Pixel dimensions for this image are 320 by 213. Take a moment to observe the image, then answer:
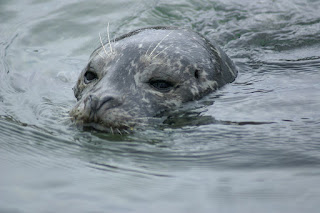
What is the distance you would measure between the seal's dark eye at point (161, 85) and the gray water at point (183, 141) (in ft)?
1.06

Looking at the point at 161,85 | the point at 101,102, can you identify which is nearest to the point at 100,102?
the point at 101,102

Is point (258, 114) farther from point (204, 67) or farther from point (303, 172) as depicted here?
point (303, 172)

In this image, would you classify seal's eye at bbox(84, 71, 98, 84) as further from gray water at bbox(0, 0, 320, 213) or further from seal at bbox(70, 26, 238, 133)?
gray water at bbox(0, 0, 320, 213)

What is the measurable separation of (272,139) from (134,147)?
992mm

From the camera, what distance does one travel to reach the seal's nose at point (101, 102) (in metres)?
3.80

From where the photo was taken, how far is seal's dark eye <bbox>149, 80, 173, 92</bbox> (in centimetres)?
441

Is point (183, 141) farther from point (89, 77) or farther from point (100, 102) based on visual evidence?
point (89, 77)

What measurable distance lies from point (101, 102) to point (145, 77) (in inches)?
25.4

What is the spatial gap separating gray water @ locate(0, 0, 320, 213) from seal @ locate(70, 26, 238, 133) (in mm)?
138

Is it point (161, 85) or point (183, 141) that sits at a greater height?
point (161, 85)

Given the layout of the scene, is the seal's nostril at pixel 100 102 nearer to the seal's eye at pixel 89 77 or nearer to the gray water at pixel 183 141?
the gray water at pixel 183 141

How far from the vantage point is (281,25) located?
7.26m

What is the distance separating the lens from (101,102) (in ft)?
12.6

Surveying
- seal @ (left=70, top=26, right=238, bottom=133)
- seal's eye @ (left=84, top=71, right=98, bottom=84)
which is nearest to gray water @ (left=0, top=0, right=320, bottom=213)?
seal @ (left=70, top=26, right=238, bottom=133)
